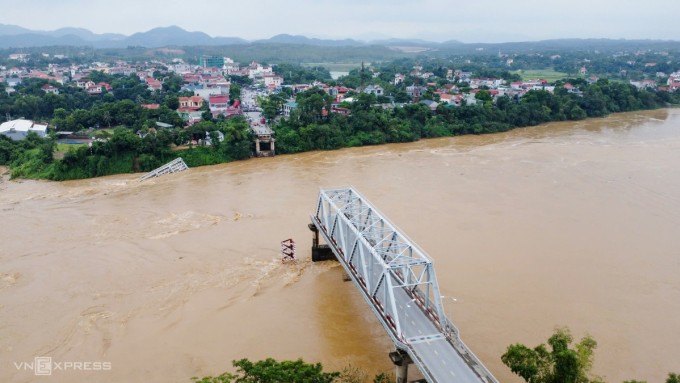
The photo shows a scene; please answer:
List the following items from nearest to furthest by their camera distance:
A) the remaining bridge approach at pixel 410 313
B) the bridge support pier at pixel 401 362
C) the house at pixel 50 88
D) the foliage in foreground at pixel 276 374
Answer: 1. the foliage in foreground at pixel 276 374
2. the remaining bridge approach at pixel 410 313
3. the bridge support pier at pixel 401 362
4. the house at pixel 50 88

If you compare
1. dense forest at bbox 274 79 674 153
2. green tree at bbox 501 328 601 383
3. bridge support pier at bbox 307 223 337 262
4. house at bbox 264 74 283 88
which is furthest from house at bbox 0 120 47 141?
green tree at bbox 501 328 601 383

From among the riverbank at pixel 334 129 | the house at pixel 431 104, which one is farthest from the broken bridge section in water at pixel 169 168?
the house at pixel 431 104

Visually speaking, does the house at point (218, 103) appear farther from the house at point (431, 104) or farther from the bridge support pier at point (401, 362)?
the bridge support pier at point (401, 362)

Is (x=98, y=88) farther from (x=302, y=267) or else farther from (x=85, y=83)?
(x=302, y=267)

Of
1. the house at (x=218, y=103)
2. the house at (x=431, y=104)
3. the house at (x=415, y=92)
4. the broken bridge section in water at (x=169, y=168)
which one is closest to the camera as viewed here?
the broken bridge section in water at (x=169, y=168)

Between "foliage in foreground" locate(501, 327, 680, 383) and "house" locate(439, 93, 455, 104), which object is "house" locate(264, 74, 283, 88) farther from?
"foliage in foreground" locate(501, 327, 680, 383)
